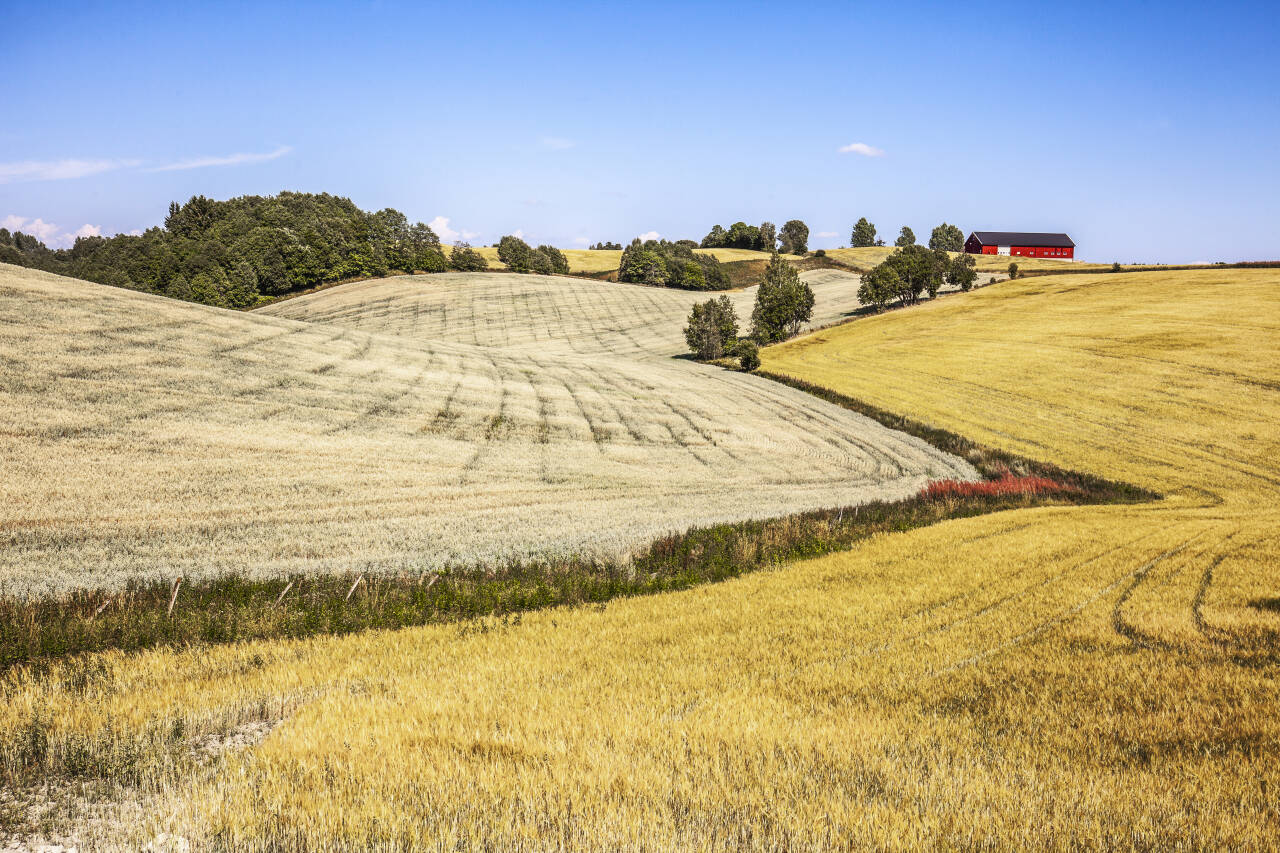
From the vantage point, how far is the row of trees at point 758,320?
67.8 m

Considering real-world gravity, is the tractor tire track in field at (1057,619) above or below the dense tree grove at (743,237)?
below

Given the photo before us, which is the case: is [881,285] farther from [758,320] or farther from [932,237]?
[932,237]

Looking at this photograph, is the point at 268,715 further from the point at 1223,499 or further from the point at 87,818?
the point at 1223,499

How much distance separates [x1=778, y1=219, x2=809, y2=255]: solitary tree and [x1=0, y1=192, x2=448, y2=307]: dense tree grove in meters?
91.9

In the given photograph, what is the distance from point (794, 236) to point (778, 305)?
103470 millimetres

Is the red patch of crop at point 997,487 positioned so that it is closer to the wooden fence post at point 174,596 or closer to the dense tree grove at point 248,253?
the wooden fence post at point 174,596

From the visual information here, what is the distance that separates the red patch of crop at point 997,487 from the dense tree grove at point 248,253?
81979mm

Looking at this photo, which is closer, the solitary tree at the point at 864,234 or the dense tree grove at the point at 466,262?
the dense tree grove at the point at 466,262

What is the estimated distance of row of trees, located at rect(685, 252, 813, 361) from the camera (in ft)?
222

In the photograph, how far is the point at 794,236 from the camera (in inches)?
6688

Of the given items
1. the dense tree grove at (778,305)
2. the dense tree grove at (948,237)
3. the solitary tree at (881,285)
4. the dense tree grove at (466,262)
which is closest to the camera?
the dense tree grove at (778,305)

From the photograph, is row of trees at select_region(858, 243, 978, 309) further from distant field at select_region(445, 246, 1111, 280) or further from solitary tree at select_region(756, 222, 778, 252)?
solitary tree at select_region(756, 222, 778, 252)

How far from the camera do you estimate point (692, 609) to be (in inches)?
484

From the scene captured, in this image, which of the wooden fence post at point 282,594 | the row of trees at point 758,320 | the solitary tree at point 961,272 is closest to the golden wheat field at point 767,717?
the wooden fence post at point 282,594
